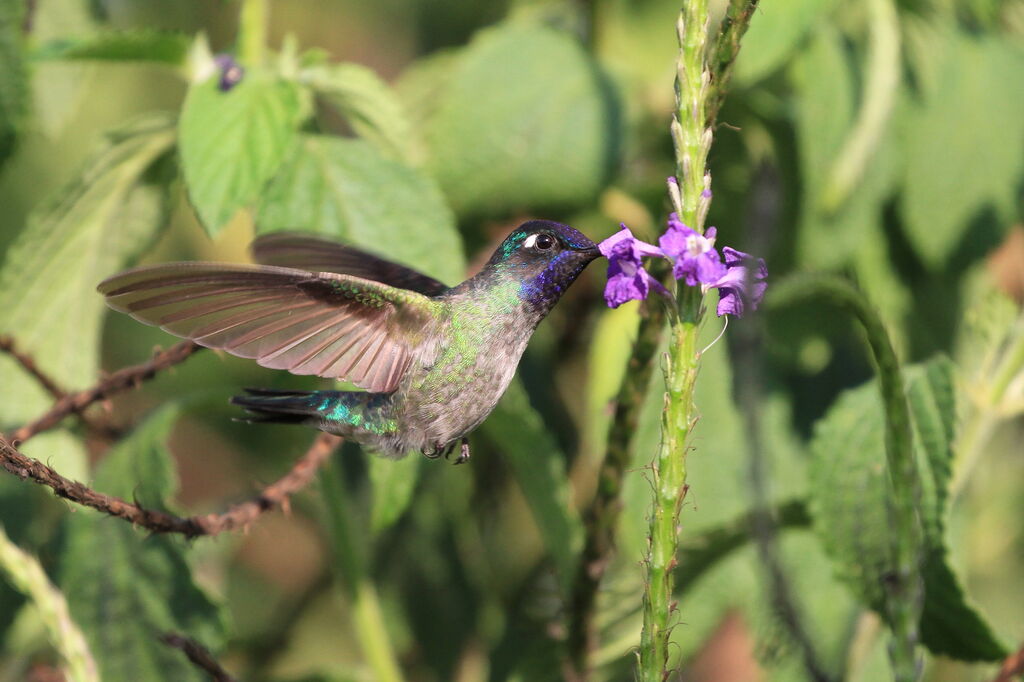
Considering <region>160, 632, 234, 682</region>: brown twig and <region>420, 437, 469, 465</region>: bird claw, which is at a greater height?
<region>420, 437, 469, 465</region>: bird claw

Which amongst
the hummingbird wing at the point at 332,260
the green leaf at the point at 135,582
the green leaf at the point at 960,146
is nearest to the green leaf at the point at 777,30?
the green leaf at the point at 960,146

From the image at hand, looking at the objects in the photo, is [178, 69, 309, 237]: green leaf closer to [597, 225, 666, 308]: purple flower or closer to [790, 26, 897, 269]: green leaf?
[597, 225, 666, 308]: purple flower

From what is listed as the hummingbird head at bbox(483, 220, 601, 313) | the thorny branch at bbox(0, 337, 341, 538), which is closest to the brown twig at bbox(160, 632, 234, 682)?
the thorny branch at bbox(0, 337, 341, 538)

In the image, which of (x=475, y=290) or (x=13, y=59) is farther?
(x=13, y=59)

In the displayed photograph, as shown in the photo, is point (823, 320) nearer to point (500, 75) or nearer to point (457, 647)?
point (500, 75)

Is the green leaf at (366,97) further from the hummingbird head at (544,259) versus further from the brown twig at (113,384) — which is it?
the brown twig at (113,384)

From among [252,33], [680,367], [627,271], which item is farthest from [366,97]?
A: [680,367]

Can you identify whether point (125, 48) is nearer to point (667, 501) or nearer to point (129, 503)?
point (129, 503)

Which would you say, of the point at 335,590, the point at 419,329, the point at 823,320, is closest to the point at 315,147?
the point at 419,329
